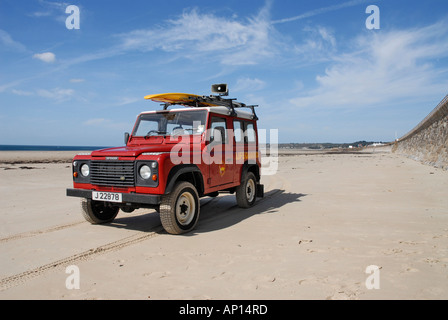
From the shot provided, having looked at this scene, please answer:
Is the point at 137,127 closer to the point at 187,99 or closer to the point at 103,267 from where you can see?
the point at 187,99

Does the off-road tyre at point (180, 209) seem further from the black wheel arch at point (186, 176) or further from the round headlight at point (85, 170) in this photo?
the round headlight at point (85, 170)

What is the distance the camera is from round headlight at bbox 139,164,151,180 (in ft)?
15.9

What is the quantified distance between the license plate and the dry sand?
2.09 feet

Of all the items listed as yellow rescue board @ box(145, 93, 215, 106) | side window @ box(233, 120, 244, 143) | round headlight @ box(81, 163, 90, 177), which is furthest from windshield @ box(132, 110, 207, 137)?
round headlight @ box(81, 163, 90, 177)

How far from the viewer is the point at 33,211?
277 inches

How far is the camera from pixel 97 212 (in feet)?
19.8

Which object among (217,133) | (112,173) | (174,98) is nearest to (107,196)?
(112,173)

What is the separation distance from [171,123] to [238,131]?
1706 mm

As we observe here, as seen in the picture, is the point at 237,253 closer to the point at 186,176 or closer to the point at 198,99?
the point at 186,176

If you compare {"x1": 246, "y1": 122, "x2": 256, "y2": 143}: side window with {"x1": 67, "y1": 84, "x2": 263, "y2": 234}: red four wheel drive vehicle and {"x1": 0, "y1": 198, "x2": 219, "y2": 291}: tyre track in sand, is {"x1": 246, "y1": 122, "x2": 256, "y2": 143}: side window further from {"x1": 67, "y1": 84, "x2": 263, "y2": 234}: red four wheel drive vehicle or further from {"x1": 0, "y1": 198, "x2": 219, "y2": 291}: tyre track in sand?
{"x1": 0, "y1": 198, "x2": 219, "y2": 291}: tyre track in sand

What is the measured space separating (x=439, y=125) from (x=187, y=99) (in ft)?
65.6

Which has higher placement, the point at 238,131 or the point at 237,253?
the point at 238,131
